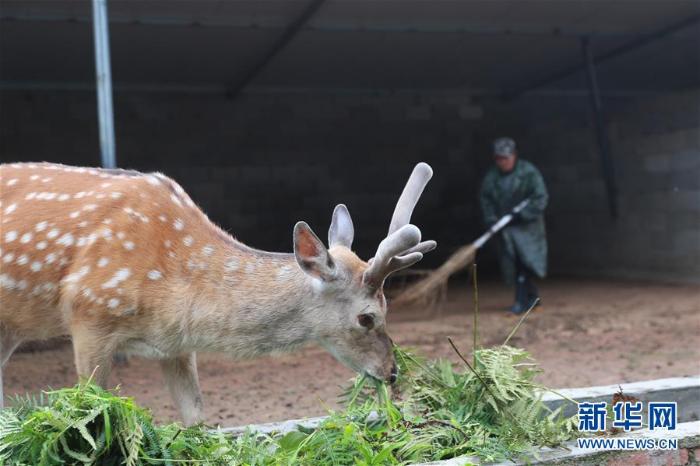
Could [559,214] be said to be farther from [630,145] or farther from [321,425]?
[321,425]

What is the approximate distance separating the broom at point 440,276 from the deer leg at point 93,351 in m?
4.71

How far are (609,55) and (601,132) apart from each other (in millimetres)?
971

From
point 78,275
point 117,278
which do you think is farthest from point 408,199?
point 78,275

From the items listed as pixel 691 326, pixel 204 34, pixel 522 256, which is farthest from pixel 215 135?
pixel 691 326

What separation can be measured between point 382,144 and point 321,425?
384 inches

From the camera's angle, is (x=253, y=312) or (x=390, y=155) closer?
(x=253, y=312)

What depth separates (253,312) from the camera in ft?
10.9

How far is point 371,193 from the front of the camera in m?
12.5

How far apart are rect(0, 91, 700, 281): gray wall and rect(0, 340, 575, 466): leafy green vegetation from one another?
7.35m

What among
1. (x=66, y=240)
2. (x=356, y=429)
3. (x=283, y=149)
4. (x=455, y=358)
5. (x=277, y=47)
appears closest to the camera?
(x=356, y=429)

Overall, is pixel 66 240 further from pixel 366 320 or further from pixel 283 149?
pixel 283 149

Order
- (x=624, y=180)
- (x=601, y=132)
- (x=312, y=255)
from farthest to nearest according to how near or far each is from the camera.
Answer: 1. (x=624, y=180)
2. (x=601, y=132)
3. (x=312, y=255)

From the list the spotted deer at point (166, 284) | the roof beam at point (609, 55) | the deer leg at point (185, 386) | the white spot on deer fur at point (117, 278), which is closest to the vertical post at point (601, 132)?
the roof beam at point (609, 55)

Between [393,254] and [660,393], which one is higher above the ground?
[393,254]
